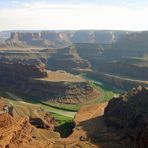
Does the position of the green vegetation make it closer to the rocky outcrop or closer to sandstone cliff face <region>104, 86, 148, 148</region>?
sandstone cliff face <region>104, 86, 148, 148</region>

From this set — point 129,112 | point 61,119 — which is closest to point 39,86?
point 61,119

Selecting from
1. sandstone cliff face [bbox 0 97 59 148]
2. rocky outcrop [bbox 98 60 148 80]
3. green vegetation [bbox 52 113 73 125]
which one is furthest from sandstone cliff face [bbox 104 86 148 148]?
rocky outcrop [bbox 98 60 148 80]

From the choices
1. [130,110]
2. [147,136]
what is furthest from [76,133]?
[147,136]

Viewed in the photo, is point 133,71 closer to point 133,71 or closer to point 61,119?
point 133,71

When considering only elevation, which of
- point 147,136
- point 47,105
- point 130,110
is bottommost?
point 47,105

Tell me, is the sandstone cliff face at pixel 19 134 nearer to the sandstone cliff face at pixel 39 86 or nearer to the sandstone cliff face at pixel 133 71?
the sandstone cliff face at pixel 39 86

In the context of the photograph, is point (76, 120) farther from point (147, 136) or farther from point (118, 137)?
point (147, 136)

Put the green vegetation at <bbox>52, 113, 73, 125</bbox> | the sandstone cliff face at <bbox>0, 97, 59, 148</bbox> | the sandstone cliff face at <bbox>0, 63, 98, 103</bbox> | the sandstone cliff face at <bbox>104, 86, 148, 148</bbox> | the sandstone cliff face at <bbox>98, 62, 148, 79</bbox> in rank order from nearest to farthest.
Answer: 1. the sandstone cliff face at <bbox>0, 97, 59, 148</bbox>
2. the sandstone cliff face at <bbox>104, 86, 148, 148</bbox>
3. the green vegetation at <bbox>52, 113, 73, 125</bbox>
4. the sandstone cliff face at <bbox>0, 63, 98, 103</bbox>
5. the sandstone cliff face at <bbox>98, 62, 148, 79</bbox>

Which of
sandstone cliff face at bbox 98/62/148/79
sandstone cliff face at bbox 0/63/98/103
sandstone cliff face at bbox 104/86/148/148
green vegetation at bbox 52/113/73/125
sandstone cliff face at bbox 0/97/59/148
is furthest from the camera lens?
sandstone cliff face at bbox 98/62/148/79
